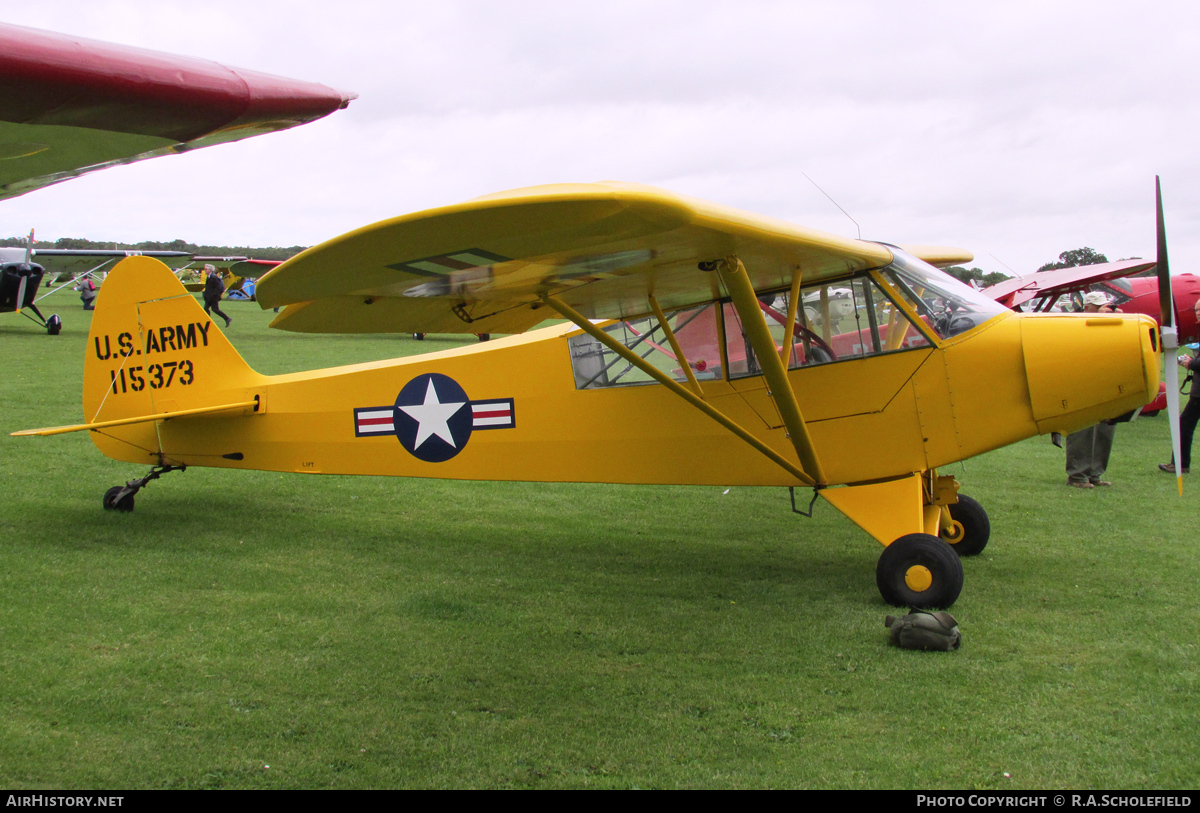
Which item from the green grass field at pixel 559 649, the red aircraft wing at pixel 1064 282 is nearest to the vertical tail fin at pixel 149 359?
the green grass field at pixel 559 649

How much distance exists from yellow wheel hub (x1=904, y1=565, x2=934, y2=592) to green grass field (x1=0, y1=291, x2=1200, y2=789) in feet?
0.91

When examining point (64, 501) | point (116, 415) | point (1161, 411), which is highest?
point (116, 415)

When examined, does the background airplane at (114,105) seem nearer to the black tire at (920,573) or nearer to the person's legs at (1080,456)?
the black tire at (920,573)

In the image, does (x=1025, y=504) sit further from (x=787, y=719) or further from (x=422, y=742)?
(x=422, y=742)

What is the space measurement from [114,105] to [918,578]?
462 centimetres

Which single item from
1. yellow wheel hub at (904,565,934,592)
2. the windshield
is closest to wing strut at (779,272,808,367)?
the windshield

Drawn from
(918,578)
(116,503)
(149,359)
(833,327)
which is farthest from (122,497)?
(918,578)

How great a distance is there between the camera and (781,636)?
4.66 meters

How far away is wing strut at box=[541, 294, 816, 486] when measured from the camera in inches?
185

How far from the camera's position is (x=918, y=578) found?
16.2 ft

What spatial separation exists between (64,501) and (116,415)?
2.81 feet

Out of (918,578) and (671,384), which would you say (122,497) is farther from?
(918,578)

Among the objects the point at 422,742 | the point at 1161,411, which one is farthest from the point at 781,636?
the point at 1161,411

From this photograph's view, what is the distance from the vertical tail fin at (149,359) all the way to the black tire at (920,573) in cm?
516
